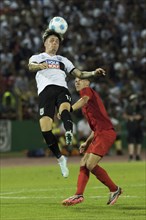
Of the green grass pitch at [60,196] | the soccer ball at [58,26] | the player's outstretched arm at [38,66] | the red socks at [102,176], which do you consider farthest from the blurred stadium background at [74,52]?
the red socks at [102,176]

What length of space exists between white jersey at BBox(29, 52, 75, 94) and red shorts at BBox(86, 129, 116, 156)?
1030 millimetres

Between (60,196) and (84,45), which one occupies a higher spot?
(84,45)

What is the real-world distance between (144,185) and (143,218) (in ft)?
19.4

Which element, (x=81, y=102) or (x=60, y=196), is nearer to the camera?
(x=81, y=102)

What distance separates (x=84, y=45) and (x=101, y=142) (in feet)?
69.9

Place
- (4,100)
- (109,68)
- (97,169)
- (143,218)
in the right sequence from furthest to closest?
1. (109,68)
2. (4,100)
3. (97,169)
4. (143,218)

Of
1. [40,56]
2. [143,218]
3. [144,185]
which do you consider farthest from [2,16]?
[143,218]

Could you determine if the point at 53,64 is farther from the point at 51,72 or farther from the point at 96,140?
the point at 96,140

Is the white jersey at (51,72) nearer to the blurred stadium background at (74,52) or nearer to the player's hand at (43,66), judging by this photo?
the player's hand at (43,66)

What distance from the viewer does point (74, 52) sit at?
34.1 metres

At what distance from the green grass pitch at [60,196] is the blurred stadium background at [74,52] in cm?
786

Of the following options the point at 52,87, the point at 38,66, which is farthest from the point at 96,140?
the point at 38,66

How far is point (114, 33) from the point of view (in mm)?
34875

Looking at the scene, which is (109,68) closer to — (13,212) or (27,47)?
(27,47)
